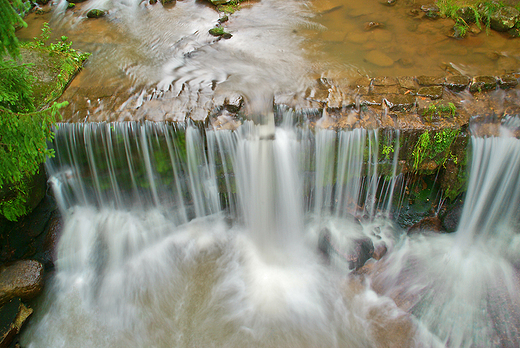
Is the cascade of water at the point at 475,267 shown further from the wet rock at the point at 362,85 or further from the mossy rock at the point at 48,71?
the mossy rock at the point at 48,71

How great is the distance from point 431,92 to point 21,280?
758cm

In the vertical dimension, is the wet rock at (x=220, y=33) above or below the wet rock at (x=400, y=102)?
above

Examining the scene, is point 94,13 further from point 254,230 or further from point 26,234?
point 254,230

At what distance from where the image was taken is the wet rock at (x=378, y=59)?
6654 millimetres

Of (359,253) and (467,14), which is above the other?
(467,14)

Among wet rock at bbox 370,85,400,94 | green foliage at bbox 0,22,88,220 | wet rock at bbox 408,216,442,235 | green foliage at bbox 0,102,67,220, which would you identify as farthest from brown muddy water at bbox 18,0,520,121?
wet rock at bbox 408,216,442,235

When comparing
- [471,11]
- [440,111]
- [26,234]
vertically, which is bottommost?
[26,234]

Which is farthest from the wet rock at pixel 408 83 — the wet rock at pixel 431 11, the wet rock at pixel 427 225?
the wet rock at pixel 431 11

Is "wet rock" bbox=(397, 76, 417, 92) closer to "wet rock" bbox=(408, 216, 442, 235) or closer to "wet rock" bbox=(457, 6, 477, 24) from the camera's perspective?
"wet rock" bbox=(408, 216, 442, 235)

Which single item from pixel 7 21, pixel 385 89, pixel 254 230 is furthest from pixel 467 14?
pixel 7 21

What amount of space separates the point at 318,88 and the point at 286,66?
113cm

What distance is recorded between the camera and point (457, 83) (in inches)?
230

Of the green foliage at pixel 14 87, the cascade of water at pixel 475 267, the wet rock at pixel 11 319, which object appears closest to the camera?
the green foliage at pixel 14 87

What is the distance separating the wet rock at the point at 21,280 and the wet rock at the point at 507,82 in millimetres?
8597
